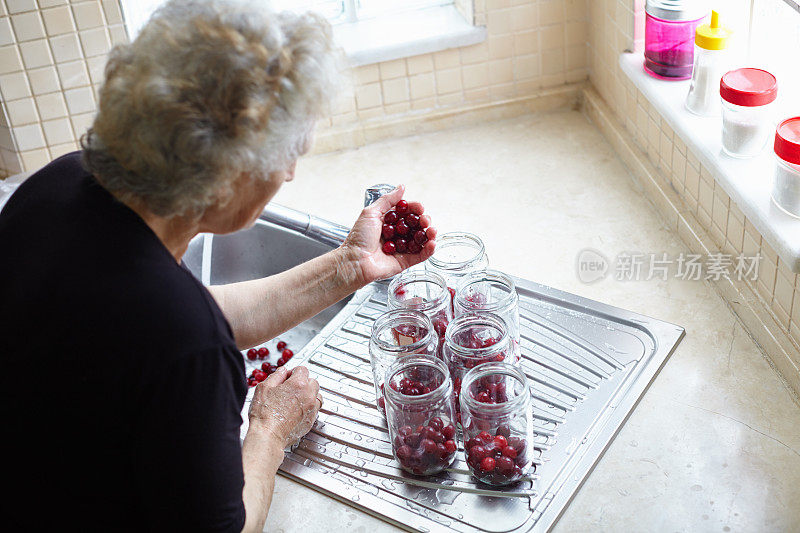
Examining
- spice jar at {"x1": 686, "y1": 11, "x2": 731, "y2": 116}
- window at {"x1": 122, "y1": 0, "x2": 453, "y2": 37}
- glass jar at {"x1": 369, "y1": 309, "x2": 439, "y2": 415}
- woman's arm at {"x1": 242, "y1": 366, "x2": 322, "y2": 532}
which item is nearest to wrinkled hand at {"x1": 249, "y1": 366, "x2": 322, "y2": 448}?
woman's arm at {"x1": 242, "y1": 366, "x2": 322, "y2": 532}

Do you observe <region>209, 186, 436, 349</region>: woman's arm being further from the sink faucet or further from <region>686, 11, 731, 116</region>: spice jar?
<region>686, 11, 731, 116</region>: spice jar

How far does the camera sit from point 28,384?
101cm

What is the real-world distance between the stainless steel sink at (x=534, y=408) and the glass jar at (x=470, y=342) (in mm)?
128

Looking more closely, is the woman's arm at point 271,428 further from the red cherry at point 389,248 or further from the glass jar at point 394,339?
the red cherry at point 389,248

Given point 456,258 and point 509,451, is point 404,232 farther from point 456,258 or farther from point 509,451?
point 509,451

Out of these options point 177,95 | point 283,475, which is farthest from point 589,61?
point 177,95

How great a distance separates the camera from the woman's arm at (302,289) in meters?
1.44

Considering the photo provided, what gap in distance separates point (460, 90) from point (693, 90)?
2.51 feet

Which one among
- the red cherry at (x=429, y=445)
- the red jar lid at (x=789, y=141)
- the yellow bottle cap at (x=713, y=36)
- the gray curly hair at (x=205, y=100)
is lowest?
the red cherry at (x=429, y=445)

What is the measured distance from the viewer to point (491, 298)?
1506 mm

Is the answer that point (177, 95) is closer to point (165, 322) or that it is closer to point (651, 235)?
point (165, 322)

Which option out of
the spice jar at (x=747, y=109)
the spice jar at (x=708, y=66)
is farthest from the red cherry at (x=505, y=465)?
the spice jar at (x=708, y=66)

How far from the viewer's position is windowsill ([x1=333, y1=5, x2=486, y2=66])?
225 cm

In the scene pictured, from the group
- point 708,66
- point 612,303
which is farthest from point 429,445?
point 708,66
